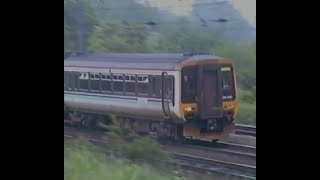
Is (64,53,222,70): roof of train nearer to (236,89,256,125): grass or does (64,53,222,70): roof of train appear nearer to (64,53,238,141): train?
(64,53,238,141): train

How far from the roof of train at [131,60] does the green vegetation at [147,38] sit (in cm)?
2

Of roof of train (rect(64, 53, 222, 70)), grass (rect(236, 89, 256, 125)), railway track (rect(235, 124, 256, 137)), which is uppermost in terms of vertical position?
roof of train (rect(64, 53, 222, 70))

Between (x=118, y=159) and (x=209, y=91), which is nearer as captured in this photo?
(x=209, y=91)

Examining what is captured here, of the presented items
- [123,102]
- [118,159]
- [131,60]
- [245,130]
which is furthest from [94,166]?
[245,130]

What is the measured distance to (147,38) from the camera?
160cm

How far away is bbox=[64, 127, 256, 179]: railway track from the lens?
1.47m

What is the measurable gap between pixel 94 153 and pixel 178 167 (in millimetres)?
252

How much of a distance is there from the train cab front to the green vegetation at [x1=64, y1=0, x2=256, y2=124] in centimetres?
3

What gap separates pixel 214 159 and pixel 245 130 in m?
0.12

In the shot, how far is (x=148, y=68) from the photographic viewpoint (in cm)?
159

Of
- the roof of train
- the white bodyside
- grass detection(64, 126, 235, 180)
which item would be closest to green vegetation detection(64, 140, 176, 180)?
grass detection(64, 126, 235, 180)

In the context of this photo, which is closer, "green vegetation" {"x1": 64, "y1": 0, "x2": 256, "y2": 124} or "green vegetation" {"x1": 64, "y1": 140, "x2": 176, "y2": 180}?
"green vegetation" {"x1": 64, "y1": 0, "x2": 256, "y2": 124}

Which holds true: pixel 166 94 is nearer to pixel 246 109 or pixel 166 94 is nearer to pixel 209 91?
pixel 209 91
